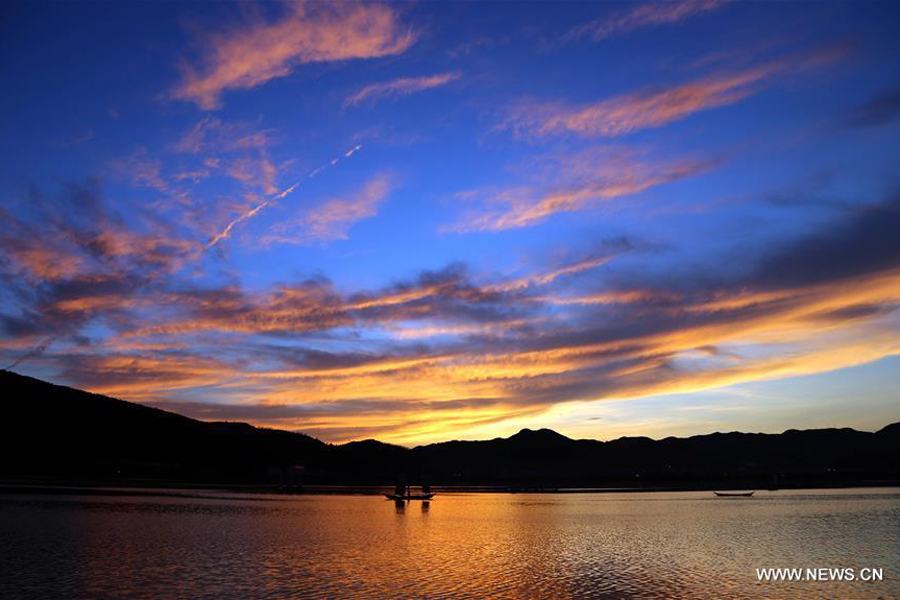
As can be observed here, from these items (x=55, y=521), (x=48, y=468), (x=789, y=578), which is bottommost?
(x=789, y=578)

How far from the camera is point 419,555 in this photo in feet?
148

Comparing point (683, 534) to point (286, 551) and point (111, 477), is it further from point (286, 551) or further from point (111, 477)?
point (111, 477)

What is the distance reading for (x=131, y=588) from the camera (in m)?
30.6

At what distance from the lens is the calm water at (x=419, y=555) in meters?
31.5

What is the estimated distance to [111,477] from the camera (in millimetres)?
184750

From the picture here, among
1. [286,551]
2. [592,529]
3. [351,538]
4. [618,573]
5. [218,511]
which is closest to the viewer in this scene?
[618,573]

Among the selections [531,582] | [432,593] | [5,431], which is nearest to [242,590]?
[432,593]

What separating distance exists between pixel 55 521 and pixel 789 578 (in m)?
60.8

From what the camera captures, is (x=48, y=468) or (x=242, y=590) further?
(x=48, y=468)

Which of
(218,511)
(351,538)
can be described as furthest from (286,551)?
(218,511)

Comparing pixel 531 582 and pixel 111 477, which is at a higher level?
pixel 111 477

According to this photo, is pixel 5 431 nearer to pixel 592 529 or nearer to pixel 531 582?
pixel 592 529

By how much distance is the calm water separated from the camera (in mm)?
31453

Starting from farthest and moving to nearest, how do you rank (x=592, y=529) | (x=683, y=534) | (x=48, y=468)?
(x=48, y=468)
(x=592, y=529)
(x=683, y=534)
